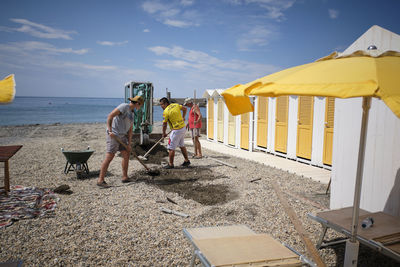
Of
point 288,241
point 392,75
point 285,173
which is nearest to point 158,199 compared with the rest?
point 288,241

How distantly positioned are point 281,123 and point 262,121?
1.13m

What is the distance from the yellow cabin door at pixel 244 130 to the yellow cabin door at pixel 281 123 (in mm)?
1777

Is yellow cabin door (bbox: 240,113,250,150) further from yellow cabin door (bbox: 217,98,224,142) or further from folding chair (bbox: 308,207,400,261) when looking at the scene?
folding chair (bbox: 308,207,400,261)

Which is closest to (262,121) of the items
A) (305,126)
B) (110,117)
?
(305,126)

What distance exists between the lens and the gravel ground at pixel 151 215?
11.1 ft

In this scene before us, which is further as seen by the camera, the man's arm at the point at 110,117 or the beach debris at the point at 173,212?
the man's arm at the point at 110,117

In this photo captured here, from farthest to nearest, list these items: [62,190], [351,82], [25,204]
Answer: [62,190] → [25,204] → [351,82]

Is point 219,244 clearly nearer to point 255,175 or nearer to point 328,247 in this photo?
point 328,247

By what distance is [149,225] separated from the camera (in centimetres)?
420

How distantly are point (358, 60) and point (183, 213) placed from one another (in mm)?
3469

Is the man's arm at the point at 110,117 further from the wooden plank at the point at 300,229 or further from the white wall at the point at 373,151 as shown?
the white wall at the point at 373,151

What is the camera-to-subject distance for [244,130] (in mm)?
12023

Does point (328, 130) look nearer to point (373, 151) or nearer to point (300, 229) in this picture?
point (373, 151)

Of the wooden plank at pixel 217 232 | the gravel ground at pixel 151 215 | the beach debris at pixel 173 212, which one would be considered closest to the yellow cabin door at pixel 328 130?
the gravel ground at pixel 151 215
